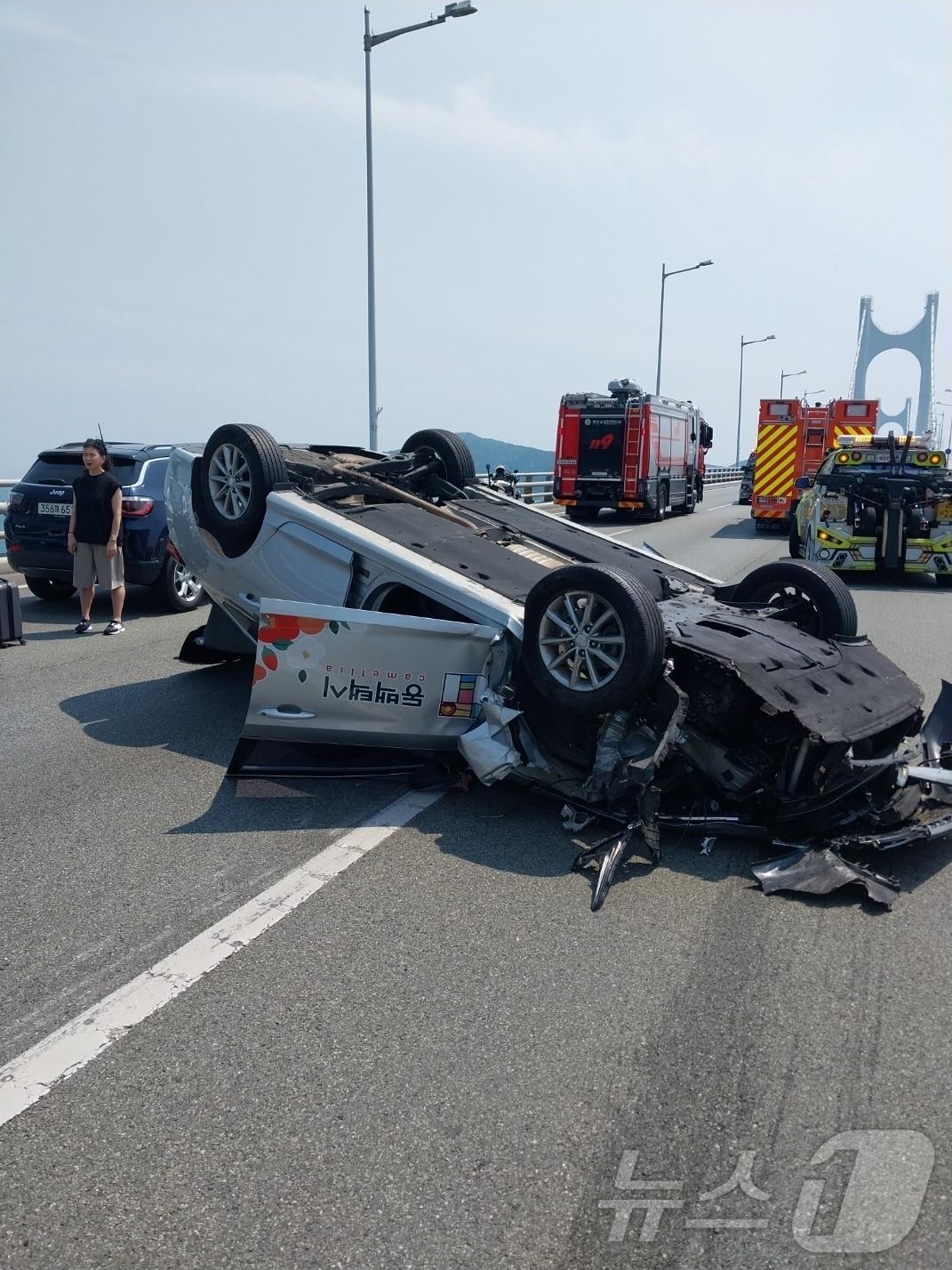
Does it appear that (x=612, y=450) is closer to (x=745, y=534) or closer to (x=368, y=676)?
(x=745, y=534)

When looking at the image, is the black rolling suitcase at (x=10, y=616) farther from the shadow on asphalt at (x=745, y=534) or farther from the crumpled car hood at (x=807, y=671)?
the shadow on asphalt at (x=745, y=534)

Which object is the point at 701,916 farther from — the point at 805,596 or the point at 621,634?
the point at 805,596

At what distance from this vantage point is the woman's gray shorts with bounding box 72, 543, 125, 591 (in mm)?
9758

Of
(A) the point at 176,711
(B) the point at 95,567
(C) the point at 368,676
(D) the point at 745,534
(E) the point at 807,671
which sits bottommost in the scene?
(D) the point at 745,534

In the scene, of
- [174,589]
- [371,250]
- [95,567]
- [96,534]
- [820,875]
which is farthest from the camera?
[371,250]

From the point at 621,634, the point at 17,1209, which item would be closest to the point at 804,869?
the point at 621,634

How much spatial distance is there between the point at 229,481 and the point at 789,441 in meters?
20.5

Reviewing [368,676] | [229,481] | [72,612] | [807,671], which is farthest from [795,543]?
[368,676]

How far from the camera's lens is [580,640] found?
496 centimetres

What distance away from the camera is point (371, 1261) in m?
2.28

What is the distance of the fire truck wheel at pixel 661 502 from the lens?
27.0 metres

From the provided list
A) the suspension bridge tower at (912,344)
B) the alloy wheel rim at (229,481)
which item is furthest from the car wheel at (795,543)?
the suspension bridge tower at (912,344)

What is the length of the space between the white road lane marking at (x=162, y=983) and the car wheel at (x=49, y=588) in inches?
311

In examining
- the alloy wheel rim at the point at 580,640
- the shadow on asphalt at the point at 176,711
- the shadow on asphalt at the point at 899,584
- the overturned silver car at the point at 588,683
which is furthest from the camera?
the shadow on asphalt at the point at 899,584
